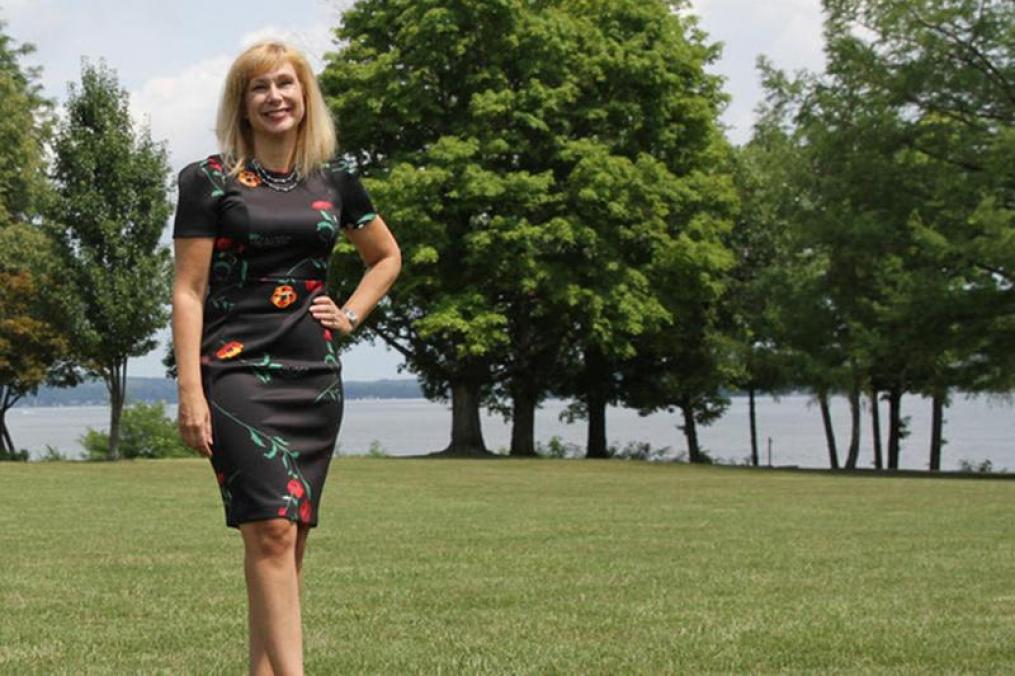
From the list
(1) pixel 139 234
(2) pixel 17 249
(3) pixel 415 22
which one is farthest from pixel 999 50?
(2) pixel 17 249

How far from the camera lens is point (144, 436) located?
61406 mm

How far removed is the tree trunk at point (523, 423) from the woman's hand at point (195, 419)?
1530 inches

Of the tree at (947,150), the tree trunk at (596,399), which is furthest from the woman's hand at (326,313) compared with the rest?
the tree trunk at (596,399)

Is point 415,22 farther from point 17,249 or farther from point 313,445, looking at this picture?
point 313,445

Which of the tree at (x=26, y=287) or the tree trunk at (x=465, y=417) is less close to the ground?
the tree at (x=26, y=287)

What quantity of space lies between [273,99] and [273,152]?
19 cm

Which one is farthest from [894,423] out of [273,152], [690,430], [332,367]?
[273,152]

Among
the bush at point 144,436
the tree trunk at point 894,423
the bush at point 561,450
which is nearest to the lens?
the tree trunk at point 894,423

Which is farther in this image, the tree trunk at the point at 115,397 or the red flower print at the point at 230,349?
the tree trunk at the point at 115,397

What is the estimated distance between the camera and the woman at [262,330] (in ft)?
16.8

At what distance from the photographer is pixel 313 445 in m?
5.29

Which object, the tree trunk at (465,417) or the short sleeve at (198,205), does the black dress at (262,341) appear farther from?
the tree trunk at (465,417)

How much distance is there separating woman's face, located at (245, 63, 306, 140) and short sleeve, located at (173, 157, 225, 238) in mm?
303

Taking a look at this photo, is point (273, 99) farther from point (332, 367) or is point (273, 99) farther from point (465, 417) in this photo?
point (465, 417)
